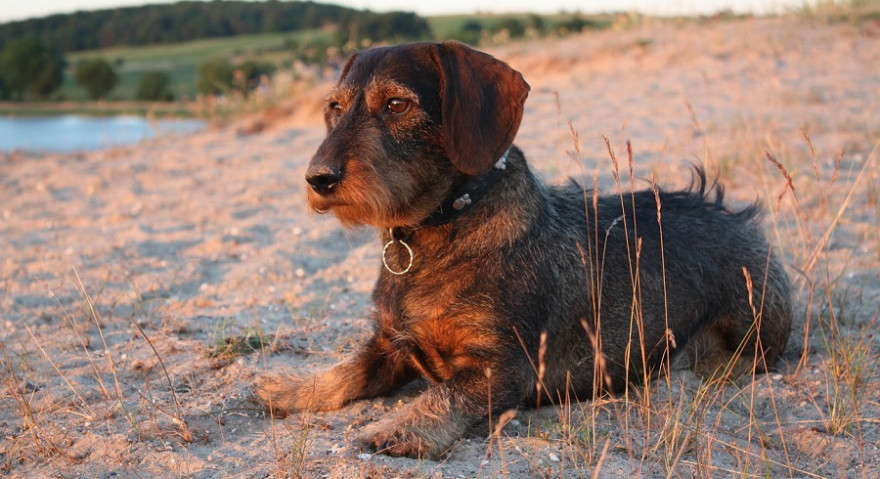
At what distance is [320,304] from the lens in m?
6.14

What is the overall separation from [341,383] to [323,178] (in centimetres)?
130

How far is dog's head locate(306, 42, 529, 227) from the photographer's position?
3.78 meters

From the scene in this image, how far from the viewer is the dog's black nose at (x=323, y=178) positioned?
3.71m

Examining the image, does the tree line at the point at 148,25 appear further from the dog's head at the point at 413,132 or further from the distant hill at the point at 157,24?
the dog's head at the point at 413,132

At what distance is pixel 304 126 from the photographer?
16875 millimetres

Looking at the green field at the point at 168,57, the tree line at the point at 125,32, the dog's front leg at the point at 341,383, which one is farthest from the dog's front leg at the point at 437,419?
the green field at the point at 168,57

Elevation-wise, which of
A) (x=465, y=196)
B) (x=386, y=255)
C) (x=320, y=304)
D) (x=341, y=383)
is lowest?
(x=320, y=304)

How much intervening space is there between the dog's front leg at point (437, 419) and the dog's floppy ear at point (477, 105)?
1.06 m

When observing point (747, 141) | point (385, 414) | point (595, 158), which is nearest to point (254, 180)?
point (595, 158)

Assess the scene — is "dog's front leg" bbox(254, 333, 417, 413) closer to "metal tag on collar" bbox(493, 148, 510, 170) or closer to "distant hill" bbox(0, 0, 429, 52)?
"metal tag on collar" bbox(493, 148, 510, 170)

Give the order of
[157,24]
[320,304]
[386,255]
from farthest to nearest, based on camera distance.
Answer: [157,24] → [320,304] → [386,255]

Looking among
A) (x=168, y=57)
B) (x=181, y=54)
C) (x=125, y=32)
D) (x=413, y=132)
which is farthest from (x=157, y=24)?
(x=413, y=132)

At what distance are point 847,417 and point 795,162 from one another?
591cm

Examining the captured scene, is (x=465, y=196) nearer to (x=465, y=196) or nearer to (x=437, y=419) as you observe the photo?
(x=465, y=196)
